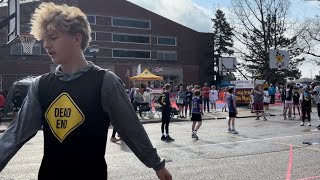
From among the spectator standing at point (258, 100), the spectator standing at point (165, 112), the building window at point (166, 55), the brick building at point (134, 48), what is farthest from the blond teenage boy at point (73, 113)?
the building window at point (166, 55)

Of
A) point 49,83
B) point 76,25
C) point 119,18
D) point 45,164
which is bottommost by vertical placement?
point 45,164

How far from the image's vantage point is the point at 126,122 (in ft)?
7.94

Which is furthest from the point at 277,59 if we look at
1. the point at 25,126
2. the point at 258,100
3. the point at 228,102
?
→ the point at 25,126

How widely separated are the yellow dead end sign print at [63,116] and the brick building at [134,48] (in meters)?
51.7

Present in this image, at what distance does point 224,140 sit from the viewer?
1286cm

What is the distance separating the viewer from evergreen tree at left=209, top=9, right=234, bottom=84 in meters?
68.8

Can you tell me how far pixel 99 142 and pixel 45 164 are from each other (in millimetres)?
347

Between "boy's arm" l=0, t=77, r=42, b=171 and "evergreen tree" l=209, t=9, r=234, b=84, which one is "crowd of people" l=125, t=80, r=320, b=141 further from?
"evergreen tree" l=209, t=9, r=234, b=84

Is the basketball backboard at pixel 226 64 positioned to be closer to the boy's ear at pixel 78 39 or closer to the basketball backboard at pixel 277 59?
the basketball backboard at pixel 277 59

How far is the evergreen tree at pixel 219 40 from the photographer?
6875 cm

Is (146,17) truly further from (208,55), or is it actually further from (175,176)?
(175,176)

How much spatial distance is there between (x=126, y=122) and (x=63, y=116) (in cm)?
37

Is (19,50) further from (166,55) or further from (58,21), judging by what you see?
(58,21)

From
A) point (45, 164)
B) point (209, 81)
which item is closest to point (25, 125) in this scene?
point (45, 164)
